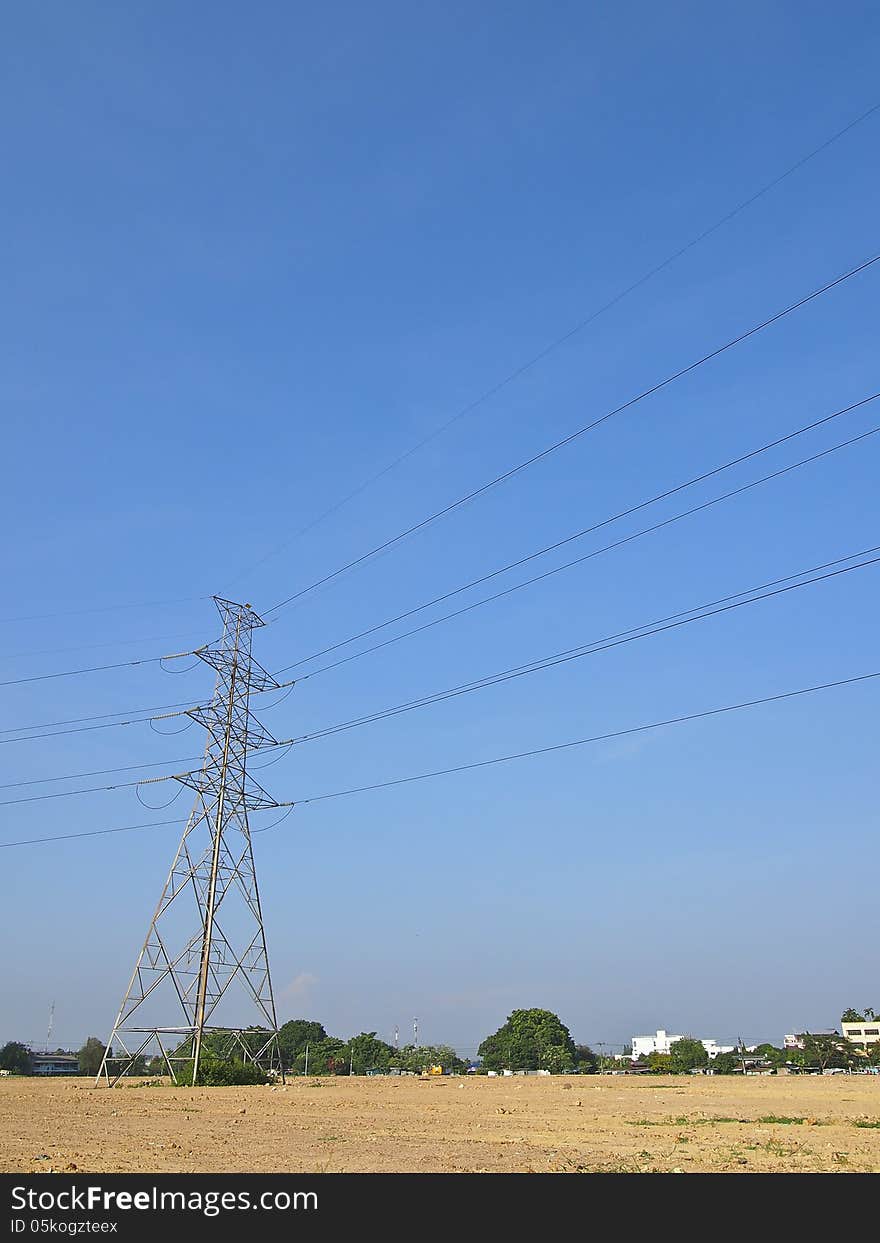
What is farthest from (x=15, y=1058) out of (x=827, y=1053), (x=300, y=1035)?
(x=827, y=1053)

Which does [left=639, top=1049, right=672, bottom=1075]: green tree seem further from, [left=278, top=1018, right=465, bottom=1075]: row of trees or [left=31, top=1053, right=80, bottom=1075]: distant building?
[left=31, top=1053, right=80, bottom=1075]: distant building

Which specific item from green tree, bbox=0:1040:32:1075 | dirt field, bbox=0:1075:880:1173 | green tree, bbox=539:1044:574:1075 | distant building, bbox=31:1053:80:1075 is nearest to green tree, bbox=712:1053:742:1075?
green tree, bbox=539:1044:574:1075

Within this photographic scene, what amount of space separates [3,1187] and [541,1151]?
38.9 ft

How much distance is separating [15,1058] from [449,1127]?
95.1 meters

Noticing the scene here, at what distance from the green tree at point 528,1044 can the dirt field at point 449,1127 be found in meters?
34.5

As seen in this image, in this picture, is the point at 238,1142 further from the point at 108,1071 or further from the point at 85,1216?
the point at 108,1071

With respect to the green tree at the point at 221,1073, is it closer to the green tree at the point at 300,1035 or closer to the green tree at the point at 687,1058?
the green tree at the point at 687,1058

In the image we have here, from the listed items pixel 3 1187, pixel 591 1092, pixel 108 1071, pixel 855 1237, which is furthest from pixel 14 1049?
pixel 855 1237

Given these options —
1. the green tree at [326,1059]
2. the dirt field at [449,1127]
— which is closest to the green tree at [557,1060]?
the green tree at [326,1059]

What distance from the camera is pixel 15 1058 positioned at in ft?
349

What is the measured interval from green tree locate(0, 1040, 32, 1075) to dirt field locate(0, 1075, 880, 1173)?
5889cm

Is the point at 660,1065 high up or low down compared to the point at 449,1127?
down

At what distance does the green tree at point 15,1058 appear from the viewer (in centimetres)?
10406

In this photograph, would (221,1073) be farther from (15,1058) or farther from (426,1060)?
(15,1058)
